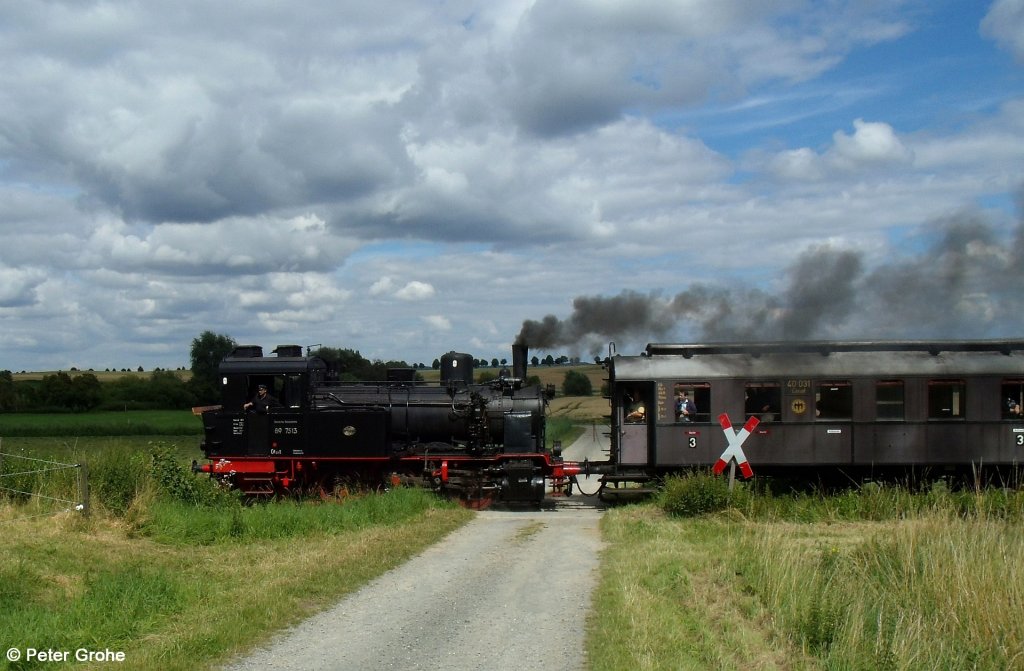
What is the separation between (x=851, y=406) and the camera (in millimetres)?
20656

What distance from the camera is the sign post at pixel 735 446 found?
64.9ft

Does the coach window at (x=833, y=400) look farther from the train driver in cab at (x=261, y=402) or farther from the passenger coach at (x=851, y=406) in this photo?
the train driver in cab at (x=261, y=402)

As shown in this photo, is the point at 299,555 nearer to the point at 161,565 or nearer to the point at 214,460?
the point at 161,565

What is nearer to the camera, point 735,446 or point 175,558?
point 175,558

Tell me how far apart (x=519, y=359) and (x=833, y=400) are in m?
8.16

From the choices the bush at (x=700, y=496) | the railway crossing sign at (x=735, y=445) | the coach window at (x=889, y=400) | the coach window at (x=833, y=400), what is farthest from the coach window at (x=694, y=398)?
the coach window at (x=889, y=400)

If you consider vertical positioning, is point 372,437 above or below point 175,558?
above

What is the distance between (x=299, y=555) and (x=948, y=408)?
48.5 ft

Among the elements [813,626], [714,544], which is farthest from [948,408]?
[813,626]

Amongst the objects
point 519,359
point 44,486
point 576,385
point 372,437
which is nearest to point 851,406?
point 519,359

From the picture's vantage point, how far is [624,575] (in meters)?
12.5

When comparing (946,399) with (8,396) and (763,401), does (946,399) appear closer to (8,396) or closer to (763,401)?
(763,401)

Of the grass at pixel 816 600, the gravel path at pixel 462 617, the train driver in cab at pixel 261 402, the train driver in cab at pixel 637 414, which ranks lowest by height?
the gravel path at pixel 462 617

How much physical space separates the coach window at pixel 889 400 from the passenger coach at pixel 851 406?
0.07ft
